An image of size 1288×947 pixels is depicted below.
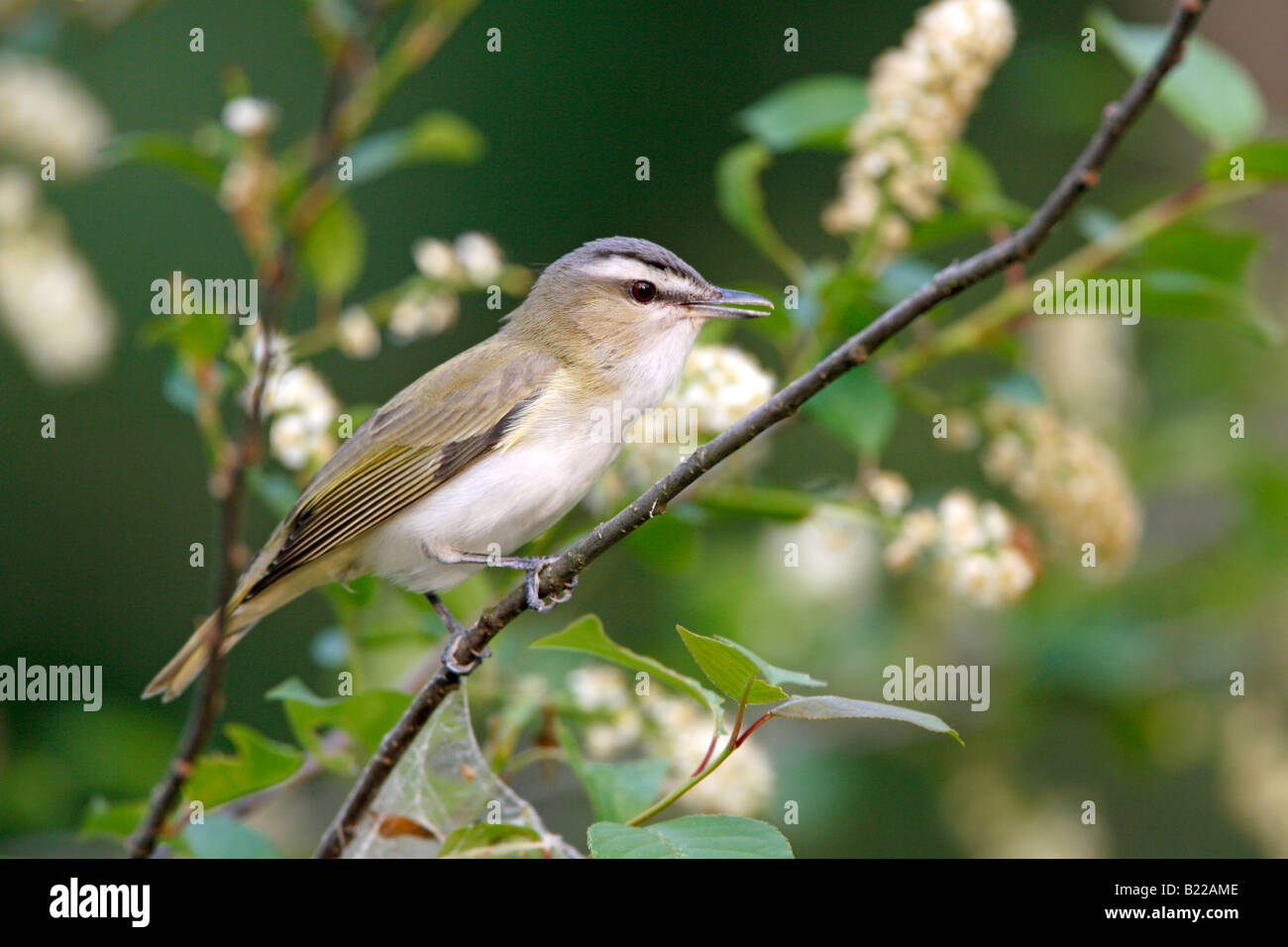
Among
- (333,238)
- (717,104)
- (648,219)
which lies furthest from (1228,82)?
(717,104)

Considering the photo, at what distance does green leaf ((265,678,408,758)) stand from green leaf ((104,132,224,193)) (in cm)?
128

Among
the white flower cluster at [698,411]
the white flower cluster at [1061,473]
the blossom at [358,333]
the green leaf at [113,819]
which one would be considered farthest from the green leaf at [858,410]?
the green leaf at [113,819]

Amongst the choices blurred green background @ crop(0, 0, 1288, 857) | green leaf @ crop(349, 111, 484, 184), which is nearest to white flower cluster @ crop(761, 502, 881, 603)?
blurred green background @ crop(0, 0, 1288, 857)

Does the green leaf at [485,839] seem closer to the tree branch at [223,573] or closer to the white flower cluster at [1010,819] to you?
the tree branch at [223,573]

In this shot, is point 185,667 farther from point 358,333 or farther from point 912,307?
point 912,307

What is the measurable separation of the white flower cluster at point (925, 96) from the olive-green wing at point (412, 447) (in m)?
0.89

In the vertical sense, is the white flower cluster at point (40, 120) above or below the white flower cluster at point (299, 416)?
above

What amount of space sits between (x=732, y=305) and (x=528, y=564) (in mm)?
748

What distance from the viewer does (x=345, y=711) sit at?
103 inches

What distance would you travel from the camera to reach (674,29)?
8.06 m

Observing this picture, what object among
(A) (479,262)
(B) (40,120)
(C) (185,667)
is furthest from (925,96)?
(B) (40,120)

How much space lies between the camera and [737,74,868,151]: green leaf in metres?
3.28

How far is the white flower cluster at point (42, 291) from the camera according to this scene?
13.0ft

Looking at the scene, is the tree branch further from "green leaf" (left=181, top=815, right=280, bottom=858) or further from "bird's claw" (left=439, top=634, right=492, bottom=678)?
"bird's claw" (left=439, top=634, right=492, bottom=678)
